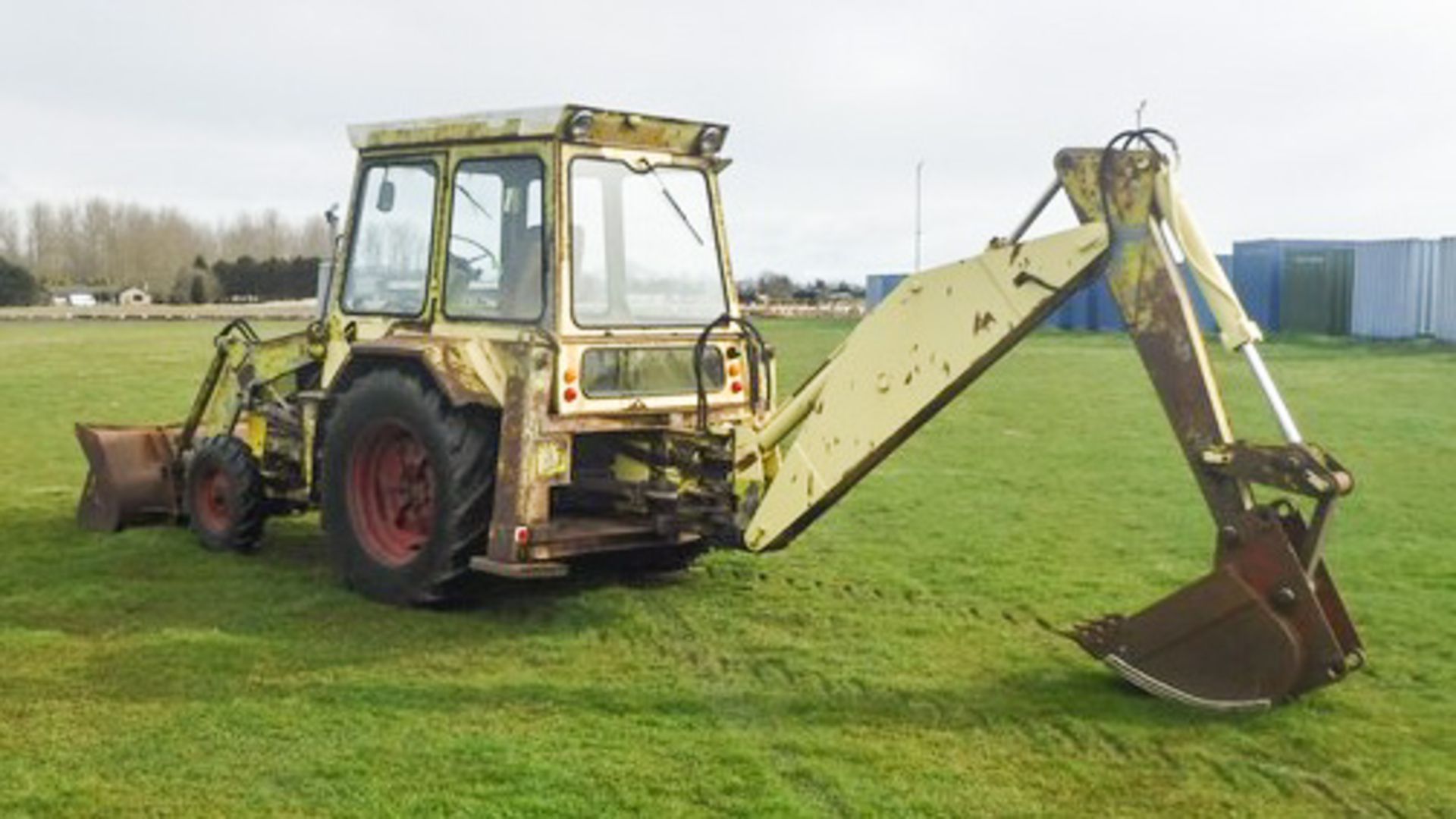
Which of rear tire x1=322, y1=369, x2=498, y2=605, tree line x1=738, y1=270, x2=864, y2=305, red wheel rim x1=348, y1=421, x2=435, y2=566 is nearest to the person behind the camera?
rear tire x1=322, y1=369, x2=498, y2=605

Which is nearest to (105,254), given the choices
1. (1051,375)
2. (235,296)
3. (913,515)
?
(235,296)

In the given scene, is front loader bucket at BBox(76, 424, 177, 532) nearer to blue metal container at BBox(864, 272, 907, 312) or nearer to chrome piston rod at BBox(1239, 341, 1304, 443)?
chrome piston rod at BBox(1239, 341, 1304, 443)

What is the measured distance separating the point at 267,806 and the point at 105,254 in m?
92.6

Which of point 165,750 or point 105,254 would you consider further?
point 105,254

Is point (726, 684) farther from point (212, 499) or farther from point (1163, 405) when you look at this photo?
point (212, 499)

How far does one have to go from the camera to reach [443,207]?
8125 millimetres

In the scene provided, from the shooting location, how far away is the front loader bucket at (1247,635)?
18.7 ft

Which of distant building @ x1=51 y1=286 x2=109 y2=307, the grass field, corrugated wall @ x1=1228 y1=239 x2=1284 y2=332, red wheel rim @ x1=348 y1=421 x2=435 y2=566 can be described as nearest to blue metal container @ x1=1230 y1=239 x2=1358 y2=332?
corrugated wall @ x1=1228 y1=239 x2=1284 y2=332

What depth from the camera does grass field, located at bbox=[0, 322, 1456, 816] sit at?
17.1 ft

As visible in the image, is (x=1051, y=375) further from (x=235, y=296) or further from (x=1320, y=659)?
(x=235, y=296)

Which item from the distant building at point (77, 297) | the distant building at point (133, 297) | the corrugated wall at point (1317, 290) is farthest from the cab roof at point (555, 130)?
the distant building at point (133, 297)

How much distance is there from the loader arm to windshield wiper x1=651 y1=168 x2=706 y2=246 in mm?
1767

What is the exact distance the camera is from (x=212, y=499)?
9.55 metres

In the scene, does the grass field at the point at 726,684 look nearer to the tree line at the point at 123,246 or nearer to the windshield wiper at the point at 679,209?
the windshield wiper at the point at 679,209
